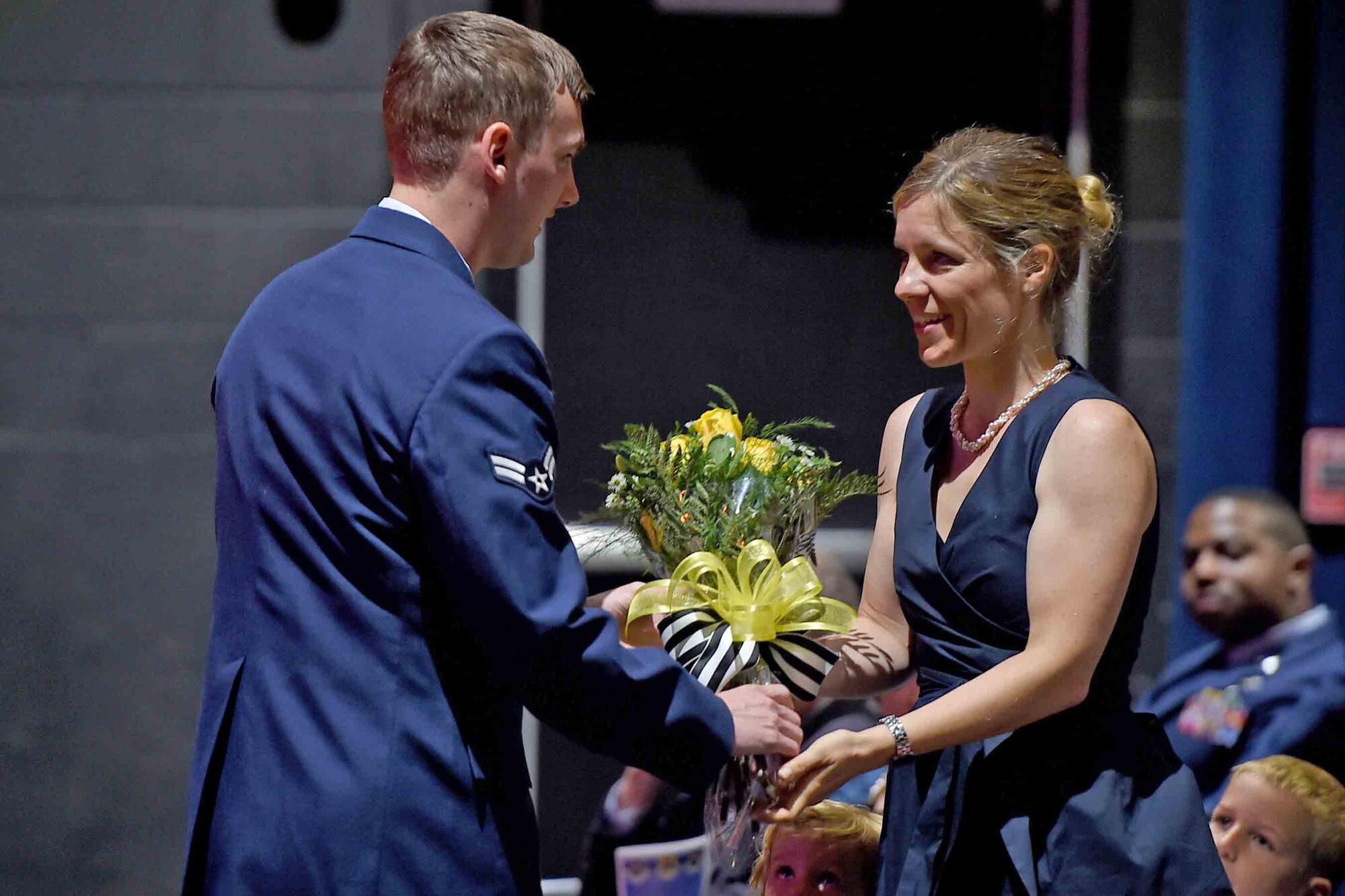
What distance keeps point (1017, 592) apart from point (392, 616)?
0.83m

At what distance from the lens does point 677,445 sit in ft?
6.98

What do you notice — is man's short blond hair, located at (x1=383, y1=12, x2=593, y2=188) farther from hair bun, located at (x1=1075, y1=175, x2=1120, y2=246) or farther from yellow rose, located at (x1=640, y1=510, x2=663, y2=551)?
hair bun, located at (x1=1075, y1=175, x2=1120, y2=246)

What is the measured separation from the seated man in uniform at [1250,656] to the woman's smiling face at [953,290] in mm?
1739

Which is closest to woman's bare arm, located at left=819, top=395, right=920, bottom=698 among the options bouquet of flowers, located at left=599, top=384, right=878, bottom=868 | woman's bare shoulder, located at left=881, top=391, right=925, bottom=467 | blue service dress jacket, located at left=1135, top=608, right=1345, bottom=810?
woman's bare shoulder, located at left=881, top=391, right=925, bottom=467

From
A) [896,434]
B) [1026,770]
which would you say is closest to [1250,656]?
[896,434]

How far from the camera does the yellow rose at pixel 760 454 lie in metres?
2.09

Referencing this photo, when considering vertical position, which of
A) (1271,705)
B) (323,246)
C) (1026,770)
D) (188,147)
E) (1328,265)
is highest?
(188,147)

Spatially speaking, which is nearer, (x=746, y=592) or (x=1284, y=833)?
(x=746, y=592)

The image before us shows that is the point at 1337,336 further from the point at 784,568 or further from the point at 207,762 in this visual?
the point at 207,762

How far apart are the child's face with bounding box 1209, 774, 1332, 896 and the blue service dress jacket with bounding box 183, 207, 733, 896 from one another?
1.52 m

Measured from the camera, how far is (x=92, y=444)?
4.32 metres

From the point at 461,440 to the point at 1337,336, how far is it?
3413 millimetres

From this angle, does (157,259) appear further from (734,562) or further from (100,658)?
(734,562)

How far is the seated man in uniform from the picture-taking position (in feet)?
11.4
